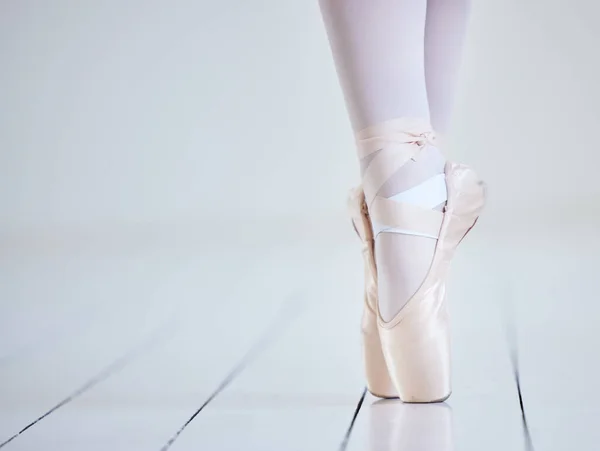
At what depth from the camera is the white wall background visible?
2.26m

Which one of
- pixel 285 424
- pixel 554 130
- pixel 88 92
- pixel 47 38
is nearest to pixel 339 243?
pixel 554 130

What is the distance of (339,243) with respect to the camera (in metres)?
2.12

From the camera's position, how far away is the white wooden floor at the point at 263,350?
0.69 m

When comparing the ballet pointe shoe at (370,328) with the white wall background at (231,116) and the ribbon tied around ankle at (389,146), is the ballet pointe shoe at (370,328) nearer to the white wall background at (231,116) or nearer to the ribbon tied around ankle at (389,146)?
the ribbon tied around ankle at (389,146)

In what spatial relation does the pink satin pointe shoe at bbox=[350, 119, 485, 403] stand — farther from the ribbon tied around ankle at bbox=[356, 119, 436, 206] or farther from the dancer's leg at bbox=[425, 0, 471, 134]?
the dancer's leg at bbox=[425, 0, 471, 134]

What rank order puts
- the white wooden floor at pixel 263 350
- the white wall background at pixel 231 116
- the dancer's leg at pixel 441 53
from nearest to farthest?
1. the white wooden floor at pixel 263 350
2. the dancer's leg at pixel 441 53
3. the white wall background at pixel 231 116

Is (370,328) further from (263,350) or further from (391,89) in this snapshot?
(263,350)

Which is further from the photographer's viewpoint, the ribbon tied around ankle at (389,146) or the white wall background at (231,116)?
the white wall background at (231,116)

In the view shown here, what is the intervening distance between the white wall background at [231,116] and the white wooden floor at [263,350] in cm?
20

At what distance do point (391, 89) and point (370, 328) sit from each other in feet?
0.76

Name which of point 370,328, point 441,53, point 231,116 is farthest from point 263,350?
point 231,116

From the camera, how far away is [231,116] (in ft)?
7.82

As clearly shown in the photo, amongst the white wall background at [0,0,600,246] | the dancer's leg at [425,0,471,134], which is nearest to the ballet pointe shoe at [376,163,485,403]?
the dancer's leg at [425,0,471,134]

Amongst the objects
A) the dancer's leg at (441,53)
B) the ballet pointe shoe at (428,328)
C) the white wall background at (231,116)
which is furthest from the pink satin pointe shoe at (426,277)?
the white wall background at (231,116)
